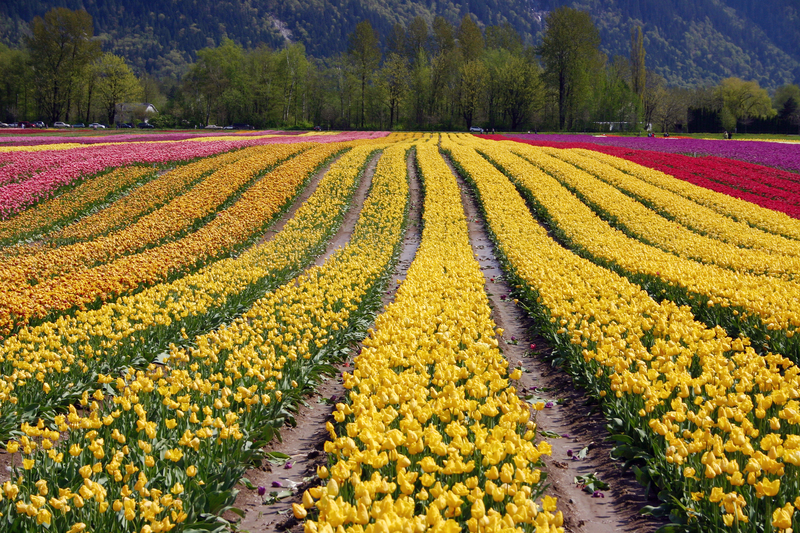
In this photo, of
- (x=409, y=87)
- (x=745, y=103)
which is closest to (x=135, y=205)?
(x=409, y=87)

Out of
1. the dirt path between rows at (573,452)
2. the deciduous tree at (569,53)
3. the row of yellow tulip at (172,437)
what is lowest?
the dirt path between rows at (573,452)

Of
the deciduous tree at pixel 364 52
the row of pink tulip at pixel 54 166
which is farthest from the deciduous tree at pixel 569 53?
the row of pink tulip at pixel 54 166

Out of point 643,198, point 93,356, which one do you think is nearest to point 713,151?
point 643,198

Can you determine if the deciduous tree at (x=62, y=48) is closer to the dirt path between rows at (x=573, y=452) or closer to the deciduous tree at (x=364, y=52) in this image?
the deciduous tree at (x=364, y=52)

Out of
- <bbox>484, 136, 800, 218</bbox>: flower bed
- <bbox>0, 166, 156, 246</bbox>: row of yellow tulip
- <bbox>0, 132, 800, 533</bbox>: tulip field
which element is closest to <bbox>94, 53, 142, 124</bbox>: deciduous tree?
<bbox>0, 166, 156, 246</bbox>: row of yellow tulip

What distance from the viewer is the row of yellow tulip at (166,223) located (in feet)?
38.8

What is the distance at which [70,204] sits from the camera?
20.4 meters

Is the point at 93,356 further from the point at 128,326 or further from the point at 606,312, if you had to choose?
the point at 606,312

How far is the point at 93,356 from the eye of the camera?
7121 mm

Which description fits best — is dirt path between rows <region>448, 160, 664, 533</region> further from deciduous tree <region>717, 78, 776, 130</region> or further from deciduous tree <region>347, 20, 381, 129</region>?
deciduous tree <region>717, 78, 776, 130</region>

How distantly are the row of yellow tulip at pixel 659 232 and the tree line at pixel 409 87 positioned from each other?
62.2m

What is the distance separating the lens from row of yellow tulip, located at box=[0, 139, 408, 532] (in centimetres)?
384

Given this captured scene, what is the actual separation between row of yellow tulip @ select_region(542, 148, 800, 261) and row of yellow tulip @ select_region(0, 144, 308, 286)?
1535 centimetres

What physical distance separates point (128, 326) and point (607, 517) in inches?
255
